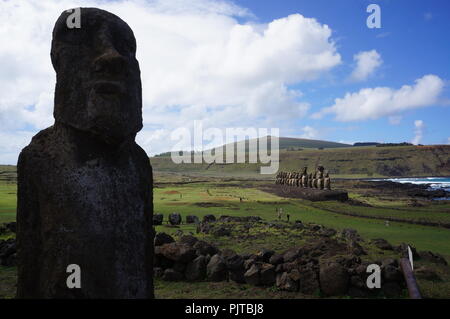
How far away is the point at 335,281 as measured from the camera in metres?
8.87

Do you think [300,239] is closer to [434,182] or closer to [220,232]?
[220,232]

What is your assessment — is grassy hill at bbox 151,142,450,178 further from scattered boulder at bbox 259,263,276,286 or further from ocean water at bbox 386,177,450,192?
scattered boulder at bbox 259,263,276,286

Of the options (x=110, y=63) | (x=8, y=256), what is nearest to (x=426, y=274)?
(x=110, y=63)

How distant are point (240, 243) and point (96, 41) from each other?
12329 millimetres

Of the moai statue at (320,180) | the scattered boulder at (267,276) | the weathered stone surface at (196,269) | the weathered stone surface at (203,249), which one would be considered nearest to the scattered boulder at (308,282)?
the scattered boulder at (267,276)

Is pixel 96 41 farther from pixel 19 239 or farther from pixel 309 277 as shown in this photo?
pixel 309 277

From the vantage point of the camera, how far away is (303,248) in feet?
37.0

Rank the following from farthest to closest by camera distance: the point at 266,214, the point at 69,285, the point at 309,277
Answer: the point at 266,214
the point at 309,277
the point at 69,285

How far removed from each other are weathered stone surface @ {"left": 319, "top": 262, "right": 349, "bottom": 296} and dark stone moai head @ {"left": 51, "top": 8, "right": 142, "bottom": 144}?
21.4ft

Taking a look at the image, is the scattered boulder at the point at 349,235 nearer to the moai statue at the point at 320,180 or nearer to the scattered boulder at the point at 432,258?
the scattered boulder at the point at 432,258

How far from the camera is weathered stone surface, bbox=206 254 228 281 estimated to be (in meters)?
9.99

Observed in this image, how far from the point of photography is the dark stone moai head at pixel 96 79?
385 centimetres
